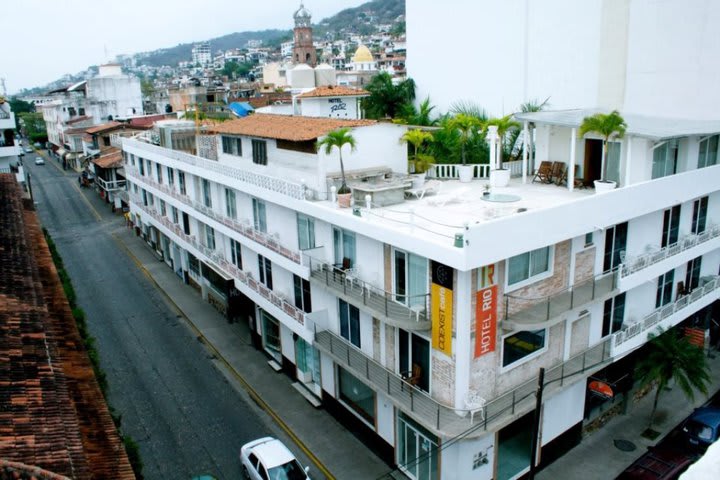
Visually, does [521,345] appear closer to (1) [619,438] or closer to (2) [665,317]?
(1) [619,438]

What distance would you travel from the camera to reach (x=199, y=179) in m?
33.7

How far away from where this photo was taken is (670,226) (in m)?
22.5

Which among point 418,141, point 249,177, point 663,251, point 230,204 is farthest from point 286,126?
point 663,251

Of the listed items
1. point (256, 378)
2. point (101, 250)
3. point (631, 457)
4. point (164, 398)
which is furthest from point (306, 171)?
point (101, 250)

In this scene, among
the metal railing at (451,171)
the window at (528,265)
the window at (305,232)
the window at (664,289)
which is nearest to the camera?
the window at (528,265)

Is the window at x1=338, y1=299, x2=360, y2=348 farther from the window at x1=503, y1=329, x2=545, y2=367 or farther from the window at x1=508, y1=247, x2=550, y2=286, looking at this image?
the window at x1=508, y1=247, x2=550, y2=286

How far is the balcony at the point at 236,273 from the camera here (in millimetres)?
23562

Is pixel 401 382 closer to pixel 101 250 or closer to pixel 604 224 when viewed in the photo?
pixel 604 224

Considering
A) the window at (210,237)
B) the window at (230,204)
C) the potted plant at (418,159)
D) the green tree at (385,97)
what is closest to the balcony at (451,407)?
the potted plant at (418,159)

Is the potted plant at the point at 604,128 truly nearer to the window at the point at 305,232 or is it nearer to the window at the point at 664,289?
the window at the point at 664,289

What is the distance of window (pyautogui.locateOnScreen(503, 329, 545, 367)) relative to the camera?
17484mm

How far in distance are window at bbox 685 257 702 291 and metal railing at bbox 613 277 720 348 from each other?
55 centimetres

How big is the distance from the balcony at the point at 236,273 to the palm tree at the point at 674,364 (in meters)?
13.2

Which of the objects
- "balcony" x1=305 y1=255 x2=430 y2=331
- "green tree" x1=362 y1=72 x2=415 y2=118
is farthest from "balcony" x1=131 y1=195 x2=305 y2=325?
"green tree" x1=362 y1=72 x2=415 y2=118
